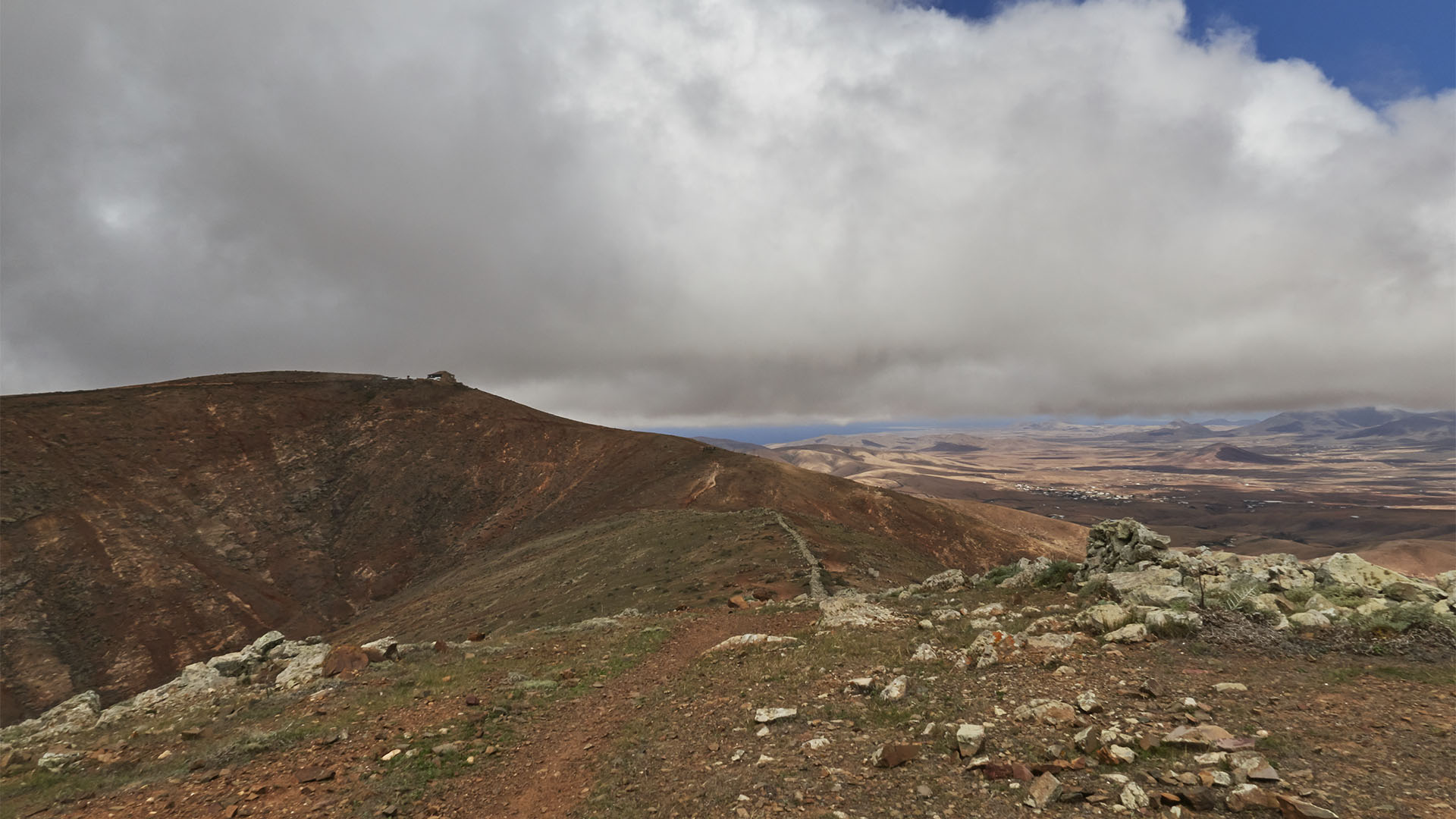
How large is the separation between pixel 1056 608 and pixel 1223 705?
27.9 ft

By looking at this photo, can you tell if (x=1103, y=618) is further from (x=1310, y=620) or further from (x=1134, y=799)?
(x=1134, y=799)

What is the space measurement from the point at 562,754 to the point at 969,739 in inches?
353

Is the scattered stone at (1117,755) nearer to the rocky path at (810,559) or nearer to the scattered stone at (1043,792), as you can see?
the scattered stone at (1043,792)

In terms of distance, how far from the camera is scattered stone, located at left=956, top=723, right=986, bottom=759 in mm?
10039

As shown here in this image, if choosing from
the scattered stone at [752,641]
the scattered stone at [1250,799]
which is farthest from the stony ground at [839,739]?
the scattered stone at [752,641]

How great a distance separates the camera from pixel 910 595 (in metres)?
26.4

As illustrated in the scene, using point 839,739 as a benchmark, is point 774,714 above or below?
below

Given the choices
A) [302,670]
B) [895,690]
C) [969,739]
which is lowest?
[302,670]

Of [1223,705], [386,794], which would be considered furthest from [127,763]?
[1223,705]

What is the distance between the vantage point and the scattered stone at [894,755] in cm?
1015

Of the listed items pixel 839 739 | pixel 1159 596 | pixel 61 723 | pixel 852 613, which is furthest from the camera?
pixel 852 613

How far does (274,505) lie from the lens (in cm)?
8112

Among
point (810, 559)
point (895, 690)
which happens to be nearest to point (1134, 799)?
point (895, 690)

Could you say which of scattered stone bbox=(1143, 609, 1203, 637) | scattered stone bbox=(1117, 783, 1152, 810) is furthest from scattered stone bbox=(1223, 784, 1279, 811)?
scattered stone bbox=(1143, 609, 1203, 637)
